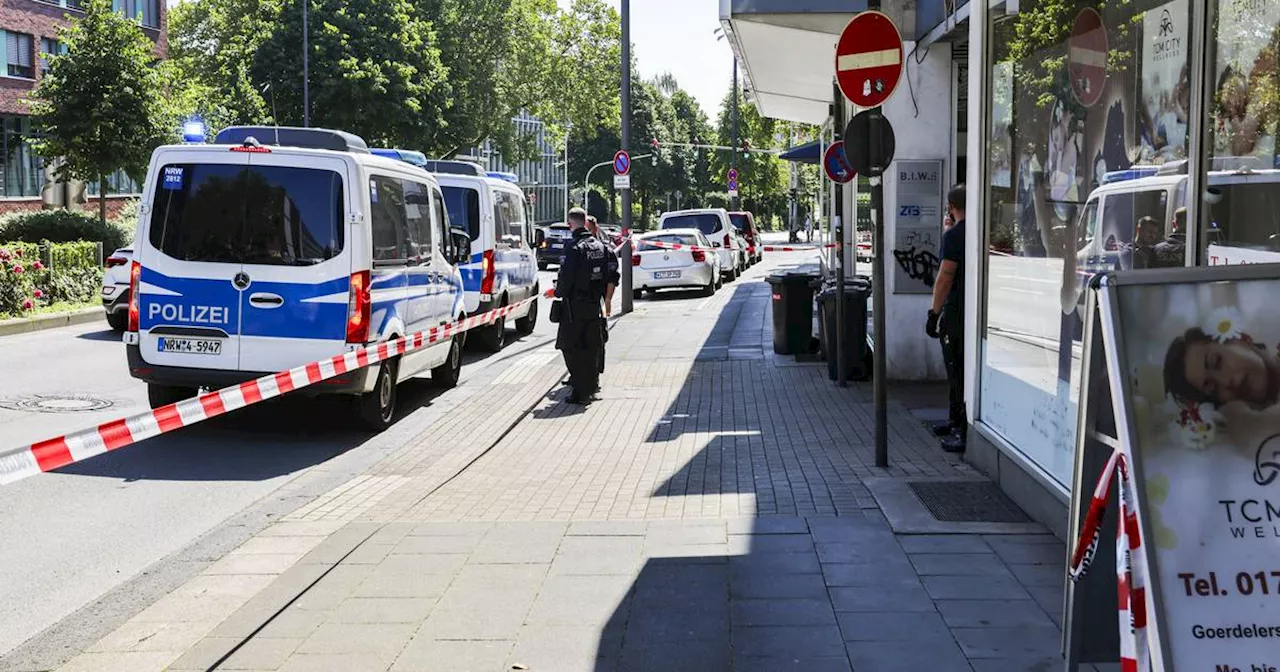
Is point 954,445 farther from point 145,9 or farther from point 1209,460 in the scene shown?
point 145,9

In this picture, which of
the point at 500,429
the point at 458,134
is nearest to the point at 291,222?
the point at 500,429

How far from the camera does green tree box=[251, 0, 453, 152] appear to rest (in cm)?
5038

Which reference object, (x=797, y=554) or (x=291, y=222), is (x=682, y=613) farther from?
(x=291, y=222)

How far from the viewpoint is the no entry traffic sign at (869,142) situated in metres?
8.65

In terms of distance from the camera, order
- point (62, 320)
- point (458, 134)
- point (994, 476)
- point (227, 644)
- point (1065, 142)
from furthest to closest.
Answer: point (458, 134)
point (62, 320)
point (994, 476)
point (1065, 142)
point (227, 644)

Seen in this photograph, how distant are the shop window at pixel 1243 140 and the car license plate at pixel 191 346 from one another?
24.3ft

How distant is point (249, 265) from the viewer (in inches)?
395

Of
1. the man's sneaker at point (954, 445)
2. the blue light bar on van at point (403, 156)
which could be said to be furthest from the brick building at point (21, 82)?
the man's sneaker at point (954, 445)

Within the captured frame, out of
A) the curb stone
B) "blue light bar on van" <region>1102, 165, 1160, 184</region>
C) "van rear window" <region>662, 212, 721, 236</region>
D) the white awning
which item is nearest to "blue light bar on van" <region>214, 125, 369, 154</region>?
the white awning

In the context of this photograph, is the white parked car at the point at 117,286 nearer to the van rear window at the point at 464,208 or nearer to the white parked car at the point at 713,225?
the van rear window at the point at 464,208

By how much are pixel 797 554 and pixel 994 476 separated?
2.28 m

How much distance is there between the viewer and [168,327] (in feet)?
33.0

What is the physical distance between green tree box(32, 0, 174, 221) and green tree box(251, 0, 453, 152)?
18104 millimetres

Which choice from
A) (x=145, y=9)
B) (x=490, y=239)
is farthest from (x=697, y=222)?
(x=145, y=9)
